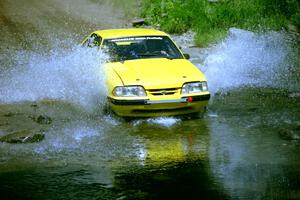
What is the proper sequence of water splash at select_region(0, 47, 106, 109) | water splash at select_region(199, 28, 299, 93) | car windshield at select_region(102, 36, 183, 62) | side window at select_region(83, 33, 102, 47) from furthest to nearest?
water splash at select_region(199, 28, 299, 93) → side window at select_region(83, 33, 102, 47) → car windshield at select_region(102, 36, 183, 62) → water splash at select_region(0, 47, 106, 109)

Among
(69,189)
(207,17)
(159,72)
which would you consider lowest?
(69,189)

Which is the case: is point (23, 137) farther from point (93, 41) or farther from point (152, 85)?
point (93, 41)

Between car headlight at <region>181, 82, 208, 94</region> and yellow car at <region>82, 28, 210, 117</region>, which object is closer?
yellow car at <region>82, 28, 210, 117</region>

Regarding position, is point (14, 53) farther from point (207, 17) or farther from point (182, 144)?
point (182, 144)

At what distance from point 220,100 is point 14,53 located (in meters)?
7.47

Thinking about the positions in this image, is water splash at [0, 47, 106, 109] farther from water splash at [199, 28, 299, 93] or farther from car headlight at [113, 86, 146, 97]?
water splash at [199, 28, 299, 93]

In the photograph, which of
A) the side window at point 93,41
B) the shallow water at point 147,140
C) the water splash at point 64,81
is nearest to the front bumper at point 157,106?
the shallow water at point 147,140

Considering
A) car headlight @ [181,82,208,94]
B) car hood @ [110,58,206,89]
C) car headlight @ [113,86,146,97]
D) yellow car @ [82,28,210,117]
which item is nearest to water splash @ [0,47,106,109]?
yellow car @ [82,28,210,117]

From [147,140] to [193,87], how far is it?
4.45 ft

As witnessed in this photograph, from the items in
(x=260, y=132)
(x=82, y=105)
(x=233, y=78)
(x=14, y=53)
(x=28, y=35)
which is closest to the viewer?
(x=260, y=132)

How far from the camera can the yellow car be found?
349 inches

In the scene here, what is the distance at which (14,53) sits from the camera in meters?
16.4

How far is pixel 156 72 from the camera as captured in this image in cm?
922

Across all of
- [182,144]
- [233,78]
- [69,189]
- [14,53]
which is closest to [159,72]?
[182,144]
